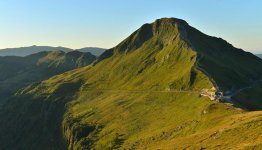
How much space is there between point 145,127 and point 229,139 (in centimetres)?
6788

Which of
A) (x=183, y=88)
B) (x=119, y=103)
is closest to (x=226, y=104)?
(x=183, y=88)

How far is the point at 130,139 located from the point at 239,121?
5622 cm

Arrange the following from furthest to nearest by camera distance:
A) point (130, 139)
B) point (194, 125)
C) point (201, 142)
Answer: point (130, 139) → point (194, 125) → point (201, 142)

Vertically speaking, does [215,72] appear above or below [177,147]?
above

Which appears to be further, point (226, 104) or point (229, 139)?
point (226, 104)

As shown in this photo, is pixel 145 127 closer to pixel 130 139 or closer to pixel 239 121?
pixel 130 139

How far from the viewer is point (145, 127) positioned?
151m

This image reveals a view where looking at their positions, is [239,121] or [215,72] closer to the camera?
[239,121]

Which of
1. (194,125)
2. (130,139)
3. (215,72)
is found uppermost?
(215,72)

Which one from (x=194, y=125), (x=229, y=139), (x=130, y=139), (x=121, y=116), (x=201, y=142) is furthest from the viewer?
(x=121, y=116)

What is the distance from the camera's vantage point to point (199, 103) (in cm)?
14412

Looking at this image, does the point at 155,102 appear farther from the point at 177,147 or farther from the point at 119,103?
the point at 177,147

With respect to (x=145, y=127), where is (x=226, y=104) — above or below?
above

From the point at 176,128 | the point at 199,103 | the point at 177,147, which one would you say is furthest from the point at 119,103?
the point at 177,147
